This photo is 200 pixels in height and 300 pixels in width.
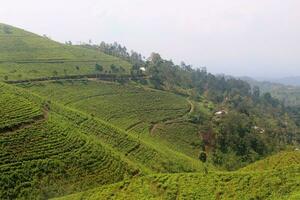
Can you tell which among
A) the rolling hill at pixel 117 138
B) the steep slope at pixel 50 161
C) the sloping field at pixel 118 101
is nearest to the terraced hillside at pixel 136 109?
the sloping field at pixel 118 101

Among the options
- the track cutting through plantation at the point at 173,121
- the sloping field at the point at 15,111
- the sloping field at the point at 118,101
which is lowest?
the track cutting through plantation at the point at 173,121

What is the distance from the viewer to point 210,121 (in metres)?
112

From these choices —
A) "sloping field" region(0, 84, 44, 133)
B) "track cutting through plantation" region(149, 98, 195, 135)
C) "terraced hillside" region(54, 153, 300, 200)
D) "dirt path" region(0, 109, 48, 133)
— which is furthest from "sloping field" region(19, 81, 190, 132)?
"terraced hillside" region(54, 153, 300, 200)

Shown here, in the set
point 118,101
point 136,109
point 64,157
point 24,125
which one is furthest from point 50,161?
point 118,101

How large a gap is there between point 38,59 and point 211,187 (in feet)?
310

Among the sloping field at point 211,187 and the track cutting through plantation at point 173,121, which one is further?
the track cutting through plantation at point 173,121

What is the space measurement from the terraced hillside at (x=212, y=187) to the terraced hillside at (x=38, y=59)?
61038 millimetres

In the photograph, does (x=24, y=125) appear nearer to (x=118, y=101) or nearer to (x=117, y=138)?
(x=117, y=138)

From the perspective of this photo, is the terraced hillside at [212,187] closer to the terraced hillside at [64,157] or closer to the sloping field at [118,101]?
the terraced hillside at [64,157]

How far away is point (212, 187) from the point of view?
4141 cm

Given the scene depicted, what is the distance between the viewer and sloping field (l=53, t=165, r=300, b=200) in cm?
3884

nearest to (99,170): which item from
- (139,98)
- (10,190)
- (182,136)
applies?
(10,190)

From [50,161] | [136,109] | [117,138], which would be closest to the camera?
[50,161]

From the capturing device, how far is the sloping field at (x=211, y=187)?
127 feet
